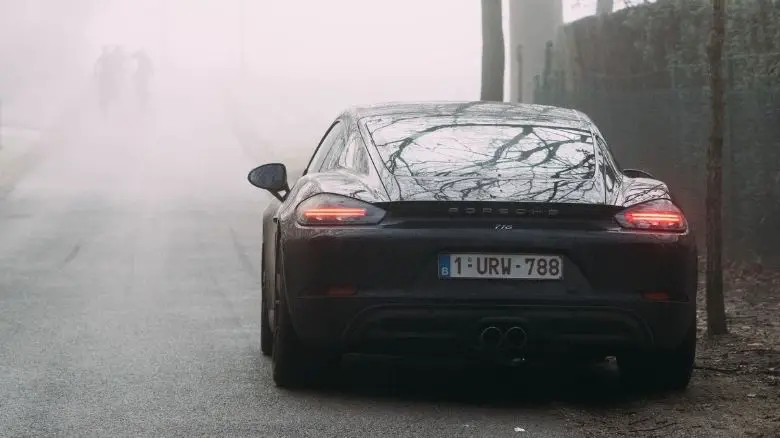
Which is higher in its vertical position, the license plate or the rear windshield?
the rear windshield

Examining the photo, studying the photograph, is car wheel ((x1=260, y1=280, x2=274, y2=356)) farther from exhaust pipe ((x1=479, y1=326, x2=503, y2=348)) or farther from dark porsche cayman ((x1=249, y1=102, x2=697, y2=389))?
exhaust pipe ((x1=479, y1=326, x2=503, y2=348))

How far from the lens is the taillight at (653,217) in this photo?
7.34 m

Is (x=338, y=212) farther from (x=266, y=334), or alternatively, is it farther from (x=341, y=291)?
(x=266, y=334)

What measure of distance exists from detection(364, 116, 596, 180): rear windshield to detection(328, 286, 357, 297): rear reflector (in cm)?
64

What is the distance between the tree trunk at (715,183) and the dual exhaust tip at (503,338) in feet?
9.12

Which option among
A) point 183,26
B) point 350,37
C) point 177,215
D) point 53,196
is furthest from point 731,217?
point 183,26

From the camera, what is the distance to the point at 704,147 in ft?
45.5

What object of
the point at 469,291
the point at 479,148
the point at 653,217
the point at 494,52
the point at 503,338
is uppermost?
the point at 494,52

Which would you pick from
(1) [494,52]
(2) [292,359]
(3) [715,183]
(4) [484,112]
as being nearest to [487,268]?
(2) [292,359]

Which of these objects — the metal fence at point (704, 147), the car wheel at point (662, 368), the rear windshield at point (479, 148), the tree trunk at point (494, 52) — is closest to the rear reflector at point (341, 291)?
the rear windshield at point (479, 148)

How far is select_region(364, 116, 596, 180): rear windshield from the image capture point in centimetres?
762

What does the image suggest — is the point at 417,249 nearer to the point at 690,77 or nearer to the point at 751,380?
the point at 751,380

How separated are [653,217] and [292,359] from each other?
5.91ft

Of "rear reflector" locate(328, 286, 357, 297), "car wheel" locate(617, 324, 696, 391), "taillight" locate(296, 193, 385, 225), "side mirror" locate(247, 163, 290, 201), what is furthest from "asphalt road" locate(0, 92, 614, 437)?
"side mirror" locate(247, 163, 290, 201)
